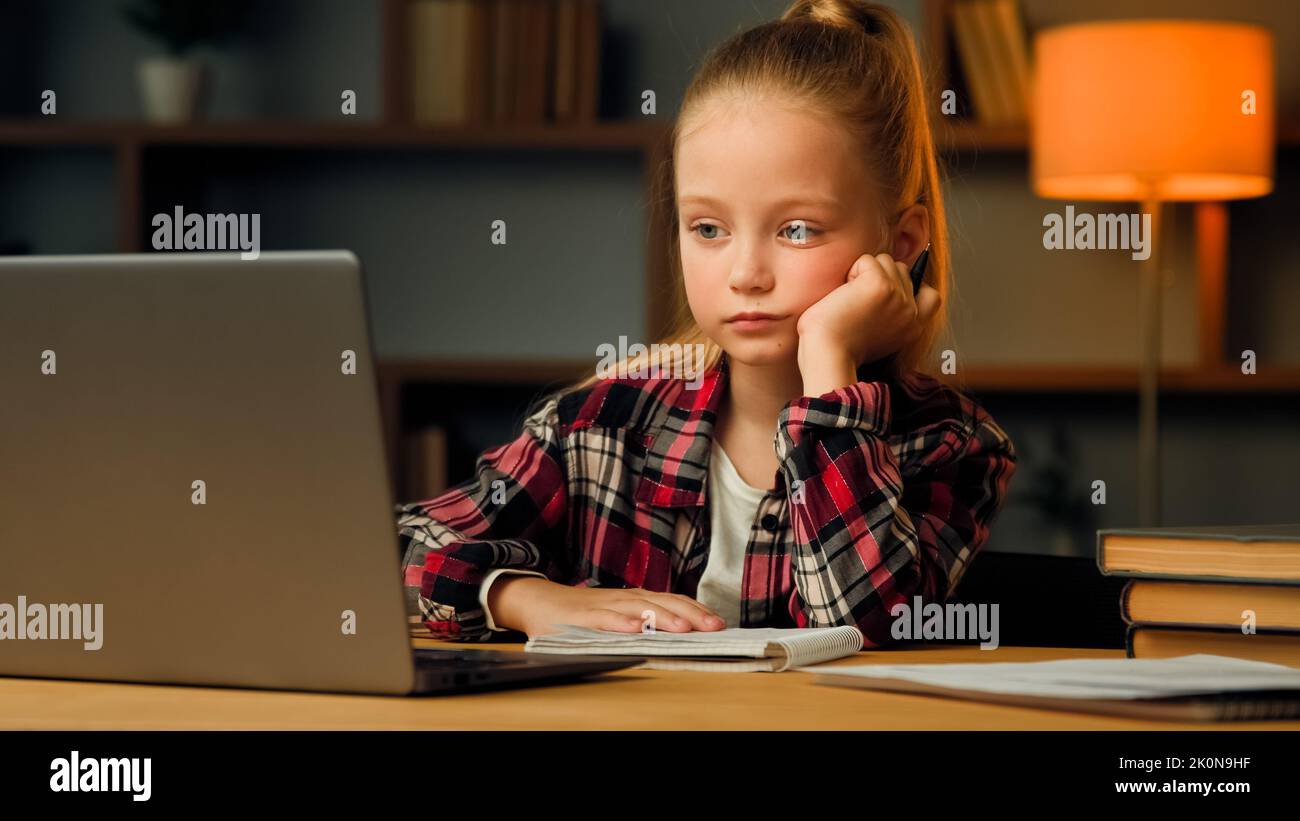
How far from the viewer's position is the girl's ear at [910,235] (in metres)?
1.59

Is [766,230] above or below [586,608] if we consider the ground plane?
above

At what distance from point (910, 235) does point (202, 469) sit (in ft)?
3.22

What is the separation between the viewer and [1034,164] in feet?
9.92

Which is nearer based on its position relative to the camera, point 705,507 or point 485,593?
point 485,593

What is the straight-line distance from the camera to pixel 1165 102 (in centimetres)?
288

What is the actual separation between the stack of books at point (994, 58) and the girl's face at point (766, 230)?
164 cm

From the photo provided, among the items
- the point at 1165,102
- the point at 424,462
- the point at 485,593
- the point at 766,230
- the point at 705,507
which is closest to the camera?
the point at 485,593

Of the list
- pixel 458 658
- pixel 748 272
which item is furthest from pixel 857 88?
pixel 458 658

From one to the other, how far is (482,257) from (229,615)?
2601mm

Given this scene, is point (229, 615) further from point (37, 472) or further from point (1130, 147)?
point (1130, 147)

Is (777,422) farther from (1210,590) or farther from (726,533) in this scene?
(1210,590)

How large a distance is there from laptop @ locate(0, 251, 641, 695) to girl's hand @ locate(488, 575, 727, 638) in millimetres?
304

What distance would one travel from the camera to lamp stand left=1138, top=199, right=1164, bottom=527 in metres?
2.93

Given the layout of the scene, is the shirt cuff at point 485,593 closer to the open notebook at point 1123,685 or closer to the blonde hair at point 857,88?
the blonde hair at point 857,88
